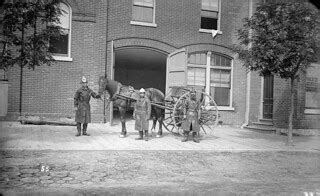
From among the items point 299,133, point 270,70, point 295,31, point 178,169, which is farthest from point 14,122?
point 299,133

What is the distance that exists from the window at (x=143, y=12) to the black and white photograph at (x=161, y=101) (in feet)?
0.17

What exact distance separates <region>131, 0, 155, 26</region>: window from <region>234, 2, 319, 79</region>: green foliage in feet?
20.4

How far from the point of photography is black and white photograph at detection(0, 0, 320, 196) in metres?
6.28

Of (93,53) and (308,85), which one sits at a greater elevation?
(93,53)

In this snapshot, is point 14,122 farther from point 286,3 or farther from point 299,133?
point 299,133

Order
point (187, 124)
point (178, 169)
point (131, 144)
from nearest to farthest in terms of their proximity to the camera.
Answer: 1. point (178, 169)
2. point (131, 144)
3. point (187, 124)

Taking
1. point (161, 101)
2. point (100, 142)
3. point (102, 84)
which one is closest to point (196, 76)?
point (161, 101)

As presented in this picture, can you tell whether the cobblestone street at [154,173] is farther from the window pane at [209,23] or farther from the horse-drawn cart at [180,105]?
the window pane at [209,23]

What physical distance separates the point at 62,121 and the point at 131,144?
5009mm

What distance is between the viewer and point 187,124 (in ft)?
33.7

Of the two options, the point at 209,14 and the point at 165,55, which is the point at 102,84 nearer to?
the point at 165,55

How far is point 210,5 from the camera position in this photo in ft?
52.9

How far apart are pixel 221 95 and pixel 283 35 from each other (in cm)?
723

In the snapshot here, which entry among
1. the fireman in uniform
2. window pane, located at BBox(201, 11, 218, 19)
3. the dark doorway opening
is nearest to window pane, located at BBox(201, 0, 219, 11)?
window pane, located at BBox(201, 11, 218, 19)
